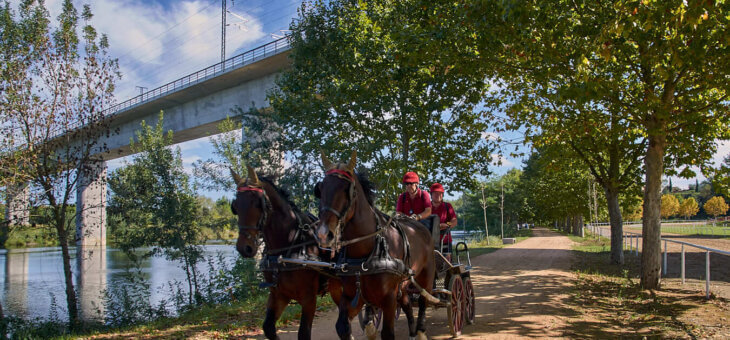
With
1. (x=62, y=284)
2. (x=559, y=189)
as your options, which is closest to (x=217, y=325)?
(x=62, y=284)

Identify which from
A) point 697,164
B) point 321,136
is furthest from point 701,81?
point 321,136

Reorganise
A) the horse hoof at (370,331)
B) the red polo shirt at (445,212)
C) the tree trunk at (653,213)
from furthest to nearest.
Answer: the tree trunk at (653,213)
the red polo shirt at (445,212)
the horse hoof at (370,331)

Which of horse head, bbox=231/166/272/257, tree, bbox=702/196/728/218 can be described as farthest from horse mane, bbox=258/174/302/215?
tree, bbox=702/196/728/218

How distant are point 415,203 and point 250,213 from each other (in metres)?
2.76

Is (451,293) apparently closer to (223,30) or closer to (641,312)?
(641,312)

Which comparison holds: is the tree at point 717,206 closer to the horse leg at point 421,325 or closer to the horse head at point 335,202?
the horse leg at point 421,325

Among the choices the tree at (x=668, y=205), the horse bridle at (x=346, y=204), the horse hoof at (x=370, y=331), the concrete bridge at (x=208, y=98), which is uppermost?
the concrete bridge at (x=208, y=98)

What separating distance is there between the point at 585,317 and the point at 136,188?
15.2m

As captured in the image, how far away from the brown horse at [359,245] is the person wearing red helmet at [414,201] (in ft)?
4.53

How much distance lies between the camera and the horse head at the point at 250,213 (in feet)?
17.3

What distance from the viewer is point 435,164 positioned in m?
17.5

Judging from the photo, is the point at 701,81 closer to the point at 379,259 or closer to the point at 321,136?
the point at 379,259

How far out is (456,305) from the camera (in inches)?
282

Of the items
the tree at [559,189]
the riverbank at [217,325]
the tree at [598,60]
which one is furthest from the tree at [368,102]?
the tree at [559,189]
